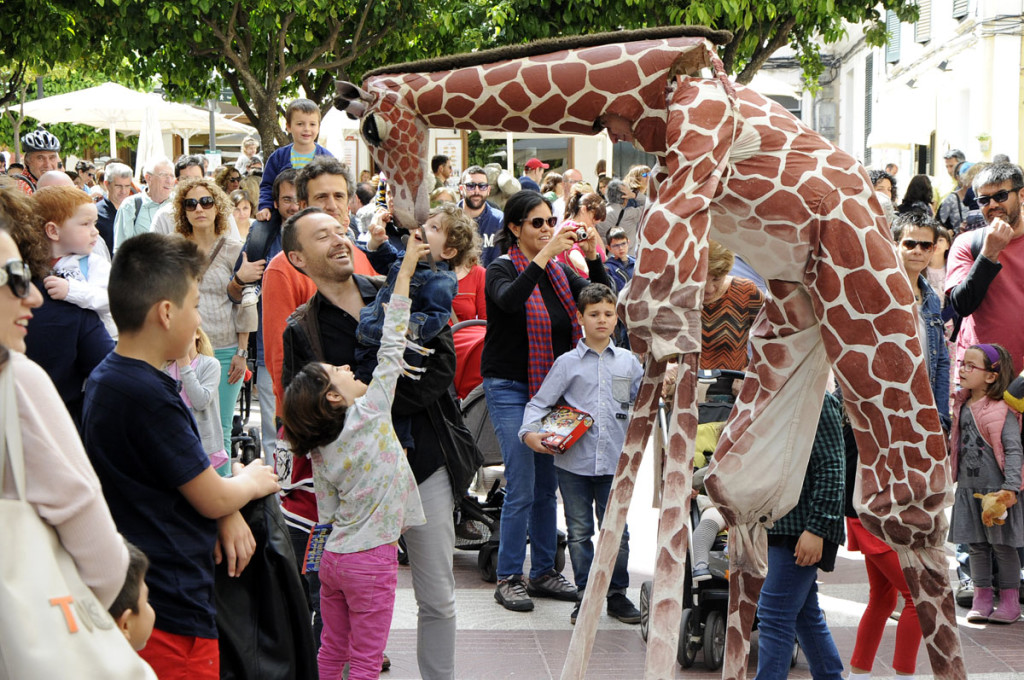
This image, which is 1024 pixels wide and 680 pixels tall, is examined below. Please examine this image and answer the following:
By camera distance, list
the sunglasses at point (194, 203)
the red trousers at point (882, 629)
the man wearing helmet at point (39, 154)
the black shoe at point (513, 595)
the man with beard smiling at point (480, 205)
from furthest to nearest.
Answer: the man with beard smiling at point (480, 205), the man wearing helmet at point (39, 154), the sunglasses at point (194, 203), the black shoe at point (513, 595), the red trousers at point (882, 629)

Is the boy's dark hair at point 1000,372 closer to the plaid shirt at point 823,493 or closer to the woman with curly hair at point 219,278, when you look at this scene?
the plaid shirt at point 823,493

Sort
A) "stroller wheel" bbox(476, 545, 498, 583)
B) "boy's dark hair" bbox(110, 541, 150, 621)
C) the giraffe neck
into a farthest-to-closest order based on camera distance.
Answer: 1. "stroller wheel" bbox(476, 545, 498, 583)
2. the giraffe neck
3. "boy's dark hair" bbox(110, 541, 150, 621)

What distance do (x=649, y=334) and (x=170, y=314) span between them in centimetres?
137

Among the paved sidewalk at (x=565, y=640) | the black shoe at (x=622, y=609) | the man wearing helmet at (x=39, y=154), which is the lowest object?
the paved sidewalk at (x=565, y=640)

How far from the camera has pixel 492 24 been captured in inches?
612

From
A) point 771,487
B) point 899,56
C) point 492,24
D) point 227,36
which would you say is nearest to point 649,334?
point 771,487

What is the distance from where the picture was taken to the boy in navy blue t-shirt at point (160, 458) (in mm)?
3299

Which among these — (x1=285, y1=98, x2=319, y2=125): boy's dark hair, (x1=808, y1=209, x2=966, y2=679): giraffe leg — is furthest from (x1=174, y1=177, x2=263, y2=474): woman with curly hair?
→ (x1=808, y1=209, x2=966, y2=679): giraffe leg

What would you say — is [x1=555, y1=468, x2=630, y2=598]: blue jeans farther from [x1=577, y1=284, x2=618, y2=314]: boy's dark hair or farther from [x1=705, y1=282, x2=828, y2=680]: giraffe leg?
[x1=705, y1=282, x2=828, y2=680]: giraffe leg

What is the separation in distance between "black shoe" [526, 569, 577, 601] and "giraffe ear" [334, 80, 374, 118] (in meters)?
3.43

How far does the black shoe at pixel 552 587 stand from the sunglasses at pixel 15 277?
4.32m

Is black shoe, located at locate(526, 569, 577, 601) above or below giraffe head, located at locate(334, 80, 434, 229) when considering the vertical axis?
below

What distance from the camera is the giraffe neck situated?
3668 millimetres

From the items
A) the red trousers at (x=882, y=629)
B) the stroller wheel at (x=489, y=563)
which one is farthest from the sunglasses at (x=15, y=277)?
the stroller wheel at (x=489, y=563)
